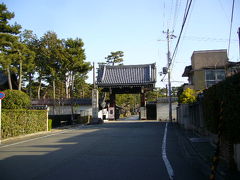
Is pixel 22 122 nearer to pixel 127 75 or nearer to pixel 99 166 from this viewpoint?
pixel 99 166

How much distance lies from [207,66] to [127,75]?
13.6 m

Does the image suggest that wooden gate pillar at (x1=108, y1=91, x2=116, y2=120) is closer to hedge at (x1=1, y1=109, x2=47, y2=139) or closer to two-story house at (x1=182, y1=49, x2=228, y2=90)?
two-story house at (x1=182, y1=49, x2=228, y2=90)

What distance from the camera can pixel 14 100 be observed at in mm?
15078

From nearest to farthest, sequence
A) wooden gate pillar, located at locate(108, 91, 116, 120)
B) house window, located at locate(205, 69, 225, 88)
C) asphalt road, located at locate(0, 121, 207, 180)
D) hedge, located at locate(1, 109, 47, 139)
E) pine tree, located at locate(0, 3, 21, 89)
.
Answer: asphalt road, located at locate(0, 121, 207, 180)
hedge, located at locate(1, 109, 47, 139)
pine tree, located at locate(0, 3, 21, 89)
house window, located at locate(205, 69, 225, 88)
wooden gate pillar, located at locate(108, 91, 116, 120)

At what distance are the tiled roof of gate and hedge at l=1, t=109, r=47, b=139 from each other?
1791cm

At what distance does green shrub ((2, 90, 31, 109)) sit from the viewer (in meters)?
14.9

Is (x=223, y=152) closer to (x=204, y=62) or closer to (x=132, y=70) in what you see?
(x=204, y=62)

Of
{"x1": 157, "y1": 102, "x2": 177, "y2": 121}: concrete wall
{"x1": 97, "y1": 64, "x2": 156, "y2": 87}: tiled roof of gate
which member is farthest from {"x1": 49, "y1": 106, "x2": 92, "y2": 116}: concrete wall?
{"x1": 157, "y1": 102, "x2": 177, "y2": 121}: concrete wall

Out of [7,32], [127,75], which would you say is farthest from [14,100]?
[127,75]

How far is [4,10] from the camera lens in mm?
20359

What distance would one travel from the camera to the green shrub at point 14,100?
14.9 meters

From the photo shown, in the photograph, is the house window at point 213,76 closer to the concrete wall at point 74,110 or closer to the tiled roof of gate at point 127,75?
the tiled roof of gate at point 127,75

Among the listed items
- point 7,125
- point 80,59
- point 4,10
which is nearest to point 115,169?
point 7,125

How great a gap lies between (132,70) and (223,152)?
30994 millimetres
